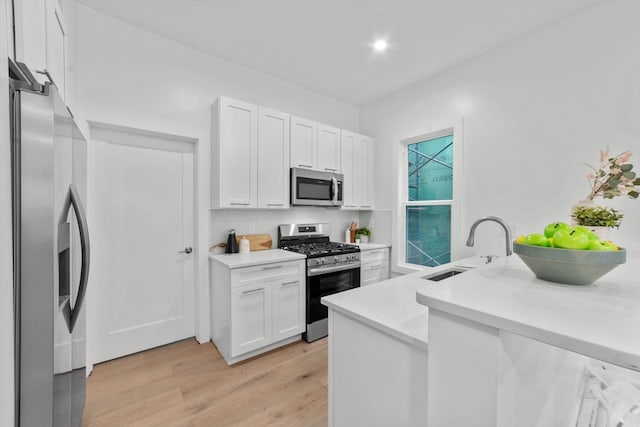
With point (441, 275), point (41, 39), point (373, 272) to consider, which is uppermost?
point (41, 39)

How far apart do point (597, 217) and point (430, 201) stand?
201 centimetres

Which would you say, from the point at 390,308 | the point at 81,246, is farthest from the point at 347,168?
the point at 81,246

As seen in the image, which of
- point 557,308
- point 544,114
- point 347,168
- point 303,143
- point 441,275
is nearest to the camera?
point 557,308

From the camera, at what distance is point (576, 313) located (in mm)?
592

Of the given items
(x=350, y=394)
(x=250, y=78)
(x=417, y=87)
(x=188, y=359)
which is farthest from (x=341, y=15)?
(x=188, y=359)

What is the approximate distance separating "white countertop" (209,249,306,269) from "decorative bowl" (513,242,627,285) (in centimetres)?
203

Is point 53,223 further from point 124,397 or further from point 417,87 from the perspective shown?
point 417,87

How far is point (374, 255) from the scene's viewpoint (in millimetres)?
3508

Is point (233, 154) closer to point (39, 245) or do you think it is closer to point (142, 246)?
point (142, 246)

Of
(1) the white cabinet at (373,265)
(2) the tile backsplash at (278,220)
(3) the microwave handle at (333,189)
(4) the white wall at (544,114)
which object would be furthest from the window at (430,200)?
(3) the microwave handle at (333,189)

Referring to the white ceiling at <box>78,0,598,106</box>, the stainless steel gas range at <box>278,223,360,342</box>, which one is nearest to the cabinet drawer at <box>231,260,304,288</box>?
the stainless steel gas range at <box>278,223,360,342</box>

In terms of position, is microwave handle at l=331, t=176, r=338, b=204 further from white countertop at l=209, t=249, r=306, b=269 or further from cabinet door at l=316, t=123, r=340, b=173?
white countertop at l=209, t=249, r=306, b=269

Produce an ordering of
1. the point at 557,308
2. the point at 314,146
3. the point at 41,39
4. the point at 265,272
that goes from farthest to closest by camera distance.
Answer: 1. the point at 314,146
2. the point at 265,272
3. the point at 41,39
4. the point at 557,308

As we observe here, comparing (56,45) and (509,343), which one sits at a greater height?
(56,45)
